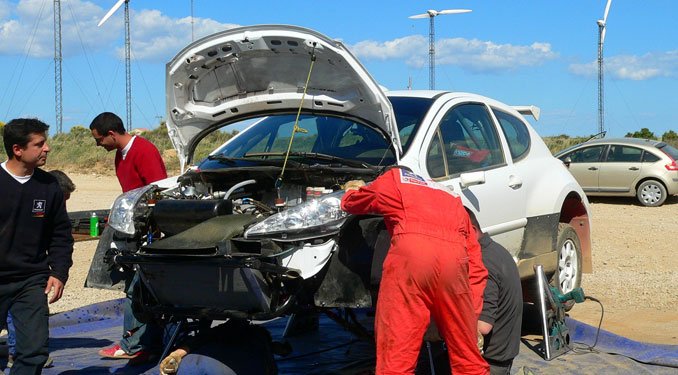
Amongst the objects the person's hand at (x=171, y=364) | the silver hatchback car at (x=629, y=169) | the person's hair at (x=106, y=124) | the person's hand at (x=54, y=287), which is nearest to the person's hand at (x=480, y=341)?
the person's hand at (x=171, y=364)

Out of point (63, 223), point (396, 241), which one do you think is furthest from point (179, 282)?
point (396, 241)

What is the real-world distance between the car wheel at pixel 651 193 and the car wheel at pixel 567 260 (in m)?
11.1

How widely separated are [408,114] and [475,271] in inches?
72.9

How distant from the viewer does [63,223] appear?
5617mm

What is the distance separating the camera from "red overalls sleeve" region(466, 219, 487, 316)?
505cm

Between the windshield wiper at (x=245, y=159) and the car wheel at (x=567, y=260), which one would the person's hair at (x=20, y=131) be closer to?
the windshield wiper at (x=245, y=159)

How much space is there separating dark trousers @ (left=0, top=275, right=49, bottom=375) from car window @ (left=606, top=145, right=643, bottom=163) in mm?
15955

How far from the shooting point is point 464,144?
268 inches

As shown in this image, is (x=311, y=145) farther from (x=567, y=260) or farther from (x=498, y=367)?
(x=567, y=260)

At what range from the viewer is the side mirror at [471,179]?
249 inches

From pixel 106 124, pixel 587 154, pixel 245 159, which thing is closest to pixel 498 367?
pixel 245 159

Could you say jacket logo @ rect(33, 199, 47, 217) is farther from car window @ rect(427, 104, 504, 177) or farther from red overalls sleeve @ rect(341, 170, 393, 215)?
car window @ rect(427, 104, 504, 177)

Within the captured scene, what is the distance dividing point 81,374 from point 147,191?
1.53 meters

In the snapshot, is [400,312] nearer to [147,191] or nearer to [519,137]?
[147,191]
